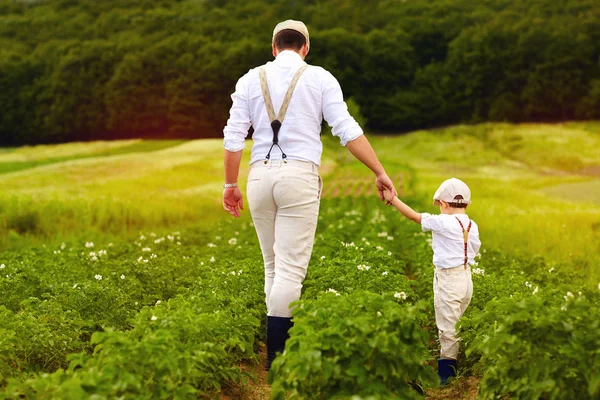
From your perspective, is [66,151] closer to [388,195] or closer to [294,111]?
[294,111]

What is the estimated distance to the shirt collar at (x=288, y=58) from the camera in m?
6.02

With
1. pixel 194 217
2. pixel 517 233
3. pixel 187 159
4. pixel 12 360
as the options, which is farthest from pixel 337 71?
pixel 12 360

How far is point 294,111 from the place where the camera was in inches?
235

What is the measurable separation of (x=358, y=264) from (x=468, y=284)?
188 cm

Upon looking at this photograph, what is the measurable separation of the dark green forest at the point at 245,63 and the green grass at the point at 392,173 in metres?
1.88

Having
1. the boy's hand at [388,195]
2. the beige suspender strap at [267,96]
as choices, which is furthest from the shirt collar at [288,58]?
the boy's hand at [388,195]

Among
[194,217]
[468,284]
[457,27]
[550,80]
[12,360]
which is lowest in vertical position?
[194,217]

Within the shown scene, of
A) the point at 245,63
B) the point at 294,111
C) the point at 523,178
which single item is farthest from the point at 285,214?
the point at 245,63

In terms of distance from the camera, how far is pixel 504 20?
140 feet

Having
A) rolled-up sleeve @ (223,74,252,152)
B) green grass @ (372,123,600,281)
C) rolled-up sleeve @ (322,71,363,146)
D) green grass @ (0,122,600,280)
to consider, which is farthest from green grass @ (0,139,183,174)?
rolled-up sleeve @ (322,71,363,146)

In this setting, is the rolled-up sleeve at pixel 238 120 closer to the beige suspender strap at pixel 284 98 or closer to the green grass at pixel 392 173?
the beige suspender strap at pixel 284 98

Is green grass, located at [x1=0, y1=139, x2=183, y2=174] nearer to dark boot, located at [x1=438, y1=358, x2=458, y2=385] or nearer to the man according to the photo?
the man

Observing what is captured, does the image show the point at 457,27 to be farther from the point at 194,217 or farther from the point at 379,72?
the point at 194,217

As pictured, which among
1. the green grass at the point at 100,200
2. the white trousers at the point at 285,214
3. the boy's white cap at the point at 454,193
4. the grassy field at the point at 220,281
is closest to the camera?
the grassy field at the point at 220,281
